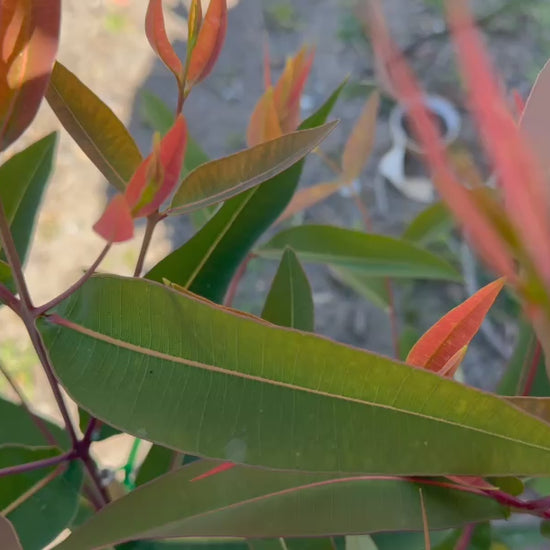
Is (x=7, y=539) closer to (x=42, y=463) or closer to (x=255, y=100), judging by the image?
(x=42, y=463)

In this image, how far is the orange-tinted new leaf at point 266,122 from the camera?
39 cm

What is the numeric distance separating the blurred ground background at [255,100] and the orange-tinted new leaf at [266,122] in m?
1.20

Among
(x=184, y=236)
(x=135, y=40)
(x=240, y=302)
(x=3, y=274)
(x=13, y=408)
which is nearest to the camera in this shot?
(x=3, y=274)

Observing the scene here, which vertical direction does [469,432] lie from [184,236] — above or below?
below

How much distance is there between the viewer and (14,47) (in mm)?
217

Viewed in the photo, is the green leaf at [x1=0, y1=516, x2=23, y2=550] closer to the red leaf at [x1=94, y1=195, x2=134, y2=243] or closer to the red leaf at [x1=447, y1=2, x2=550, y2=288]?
the red leaf at [x1=94, y1=195, x2=134, y2=243]

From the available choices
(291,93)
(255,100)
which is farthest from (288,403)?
(255,100)

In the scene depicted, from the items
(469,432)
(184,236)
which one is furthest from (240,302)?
(469,432)

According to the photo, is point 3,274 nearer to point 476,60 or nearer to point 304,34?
point 476,60

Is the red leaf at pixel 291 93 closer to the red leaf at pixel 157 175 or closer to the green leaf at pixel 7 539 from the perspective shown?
the red leaf at pixel 157 175

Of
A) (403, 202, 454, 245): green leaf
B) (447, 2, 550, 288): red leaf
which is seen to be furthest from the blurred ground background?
(447, 2, 550, 288): red leaf

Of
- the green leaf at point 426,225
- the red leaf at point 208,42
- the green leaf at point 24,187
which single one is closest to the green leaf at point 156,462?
the green leaf at point 24,187

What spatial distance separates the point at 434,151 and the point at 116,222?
0.46 ft

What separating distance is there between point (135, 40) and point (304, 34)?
2.00 ft
